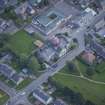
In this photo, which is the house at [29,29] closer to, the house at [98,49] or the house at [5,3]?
the house at [5,3]

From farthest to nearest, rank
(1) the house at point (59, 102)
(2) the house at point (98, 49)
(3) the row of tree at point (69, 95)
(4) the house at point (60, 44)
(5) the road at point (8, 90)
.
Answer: (2) the house at point (98, 49)
(4) the house at point (60, 44)
(5) the road at point (8, 90)
(1) the house at point (59, 102)
(3) the row of tree at point (69, 95)

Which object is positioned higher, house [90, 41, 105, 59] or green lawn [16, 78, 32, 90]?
green lawn [16, 78, 32, 90]

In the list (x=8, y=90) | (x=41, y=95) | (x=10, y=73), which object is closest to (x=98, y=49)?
(x=41, y=95)

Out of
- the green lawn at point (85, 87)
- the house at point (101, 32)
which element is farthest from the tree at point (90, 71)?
the house at point (101, 32)

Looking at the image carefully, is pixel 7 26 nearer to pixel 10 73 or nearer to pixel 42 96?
pixel 10 73

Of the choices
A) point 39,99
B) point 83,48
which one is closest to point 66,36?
point 83,48

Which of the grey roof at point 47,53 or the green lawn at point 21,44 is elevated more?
the green lawn at point 21,44

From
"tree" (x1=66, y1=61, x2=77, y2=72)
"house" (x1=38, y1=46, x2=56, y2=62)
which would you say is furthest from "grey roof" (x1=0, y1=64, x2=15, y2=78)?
"tree" (x1=66, y1=61, x2=77, y2=72)

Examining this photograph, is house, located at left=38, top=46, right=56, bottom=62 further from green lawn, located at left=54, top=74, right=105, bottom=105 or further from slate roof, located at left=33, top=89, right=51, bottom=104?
slate roof, located at left=33, top=89, right=51, bottom=104
